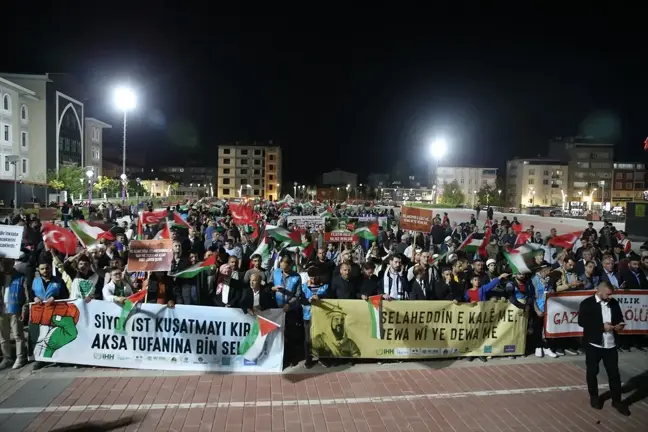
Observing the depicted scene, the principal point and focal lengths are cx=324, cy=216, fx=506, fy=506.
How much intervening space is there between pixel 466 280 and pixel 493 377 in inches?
74.2

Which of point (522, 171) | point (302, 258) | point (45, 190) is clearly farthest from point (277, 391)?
point (522, 171)

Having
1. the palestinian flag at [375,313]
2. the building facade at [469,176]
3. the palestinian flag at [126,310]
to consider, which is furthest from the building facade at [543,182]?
the palestinian flag at [126,310]

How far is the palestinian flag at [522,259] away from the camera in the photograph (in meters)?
9.00

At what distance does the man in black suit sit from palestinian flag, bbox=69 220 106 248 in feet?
34.2

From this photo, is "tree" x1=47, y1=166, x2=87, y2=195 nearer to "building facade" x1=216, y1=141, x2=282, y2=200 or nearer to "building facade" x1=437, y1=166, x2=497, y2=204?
"building facade" x1=216, y1=141, x2=282, y2=200

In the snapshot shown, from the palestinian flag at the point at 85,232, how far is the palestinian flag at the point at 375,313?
7310 mm

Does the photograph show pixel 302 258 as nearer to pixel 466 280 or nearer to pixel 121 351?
pixel 466 280

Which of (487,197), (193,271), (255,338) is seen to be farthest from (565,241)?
(487,197)

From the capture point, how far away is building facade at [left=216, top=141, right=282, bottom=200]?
126125 millimetres

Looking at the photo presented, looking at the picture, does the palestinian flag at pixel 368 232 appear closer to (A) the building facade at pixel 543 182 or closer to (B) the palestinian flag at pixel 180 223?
(B) the palestinian flag at pixel 180 223

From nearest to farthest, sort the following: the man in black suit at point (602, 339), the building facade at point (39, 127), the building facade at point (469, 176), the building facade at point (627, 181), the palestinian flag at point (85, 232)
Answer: the man in black suit at point (602, 339), the palestinian flag at point (85, 232), the building facade at point (39, 127), the building facade at point (627, 181), the building facade at point (469, 176)

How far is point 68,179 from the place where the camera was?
59.3m

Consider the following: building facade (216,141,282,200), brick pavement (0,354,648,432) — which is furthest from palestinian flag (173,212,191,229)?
building facade (216,141,282,200)

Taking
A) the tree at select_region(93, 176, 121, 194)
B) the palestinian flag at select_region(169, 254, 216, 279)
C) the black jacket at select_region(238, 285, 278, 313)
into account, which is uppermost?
the tree at select_region(93, 176, 121, 194)
